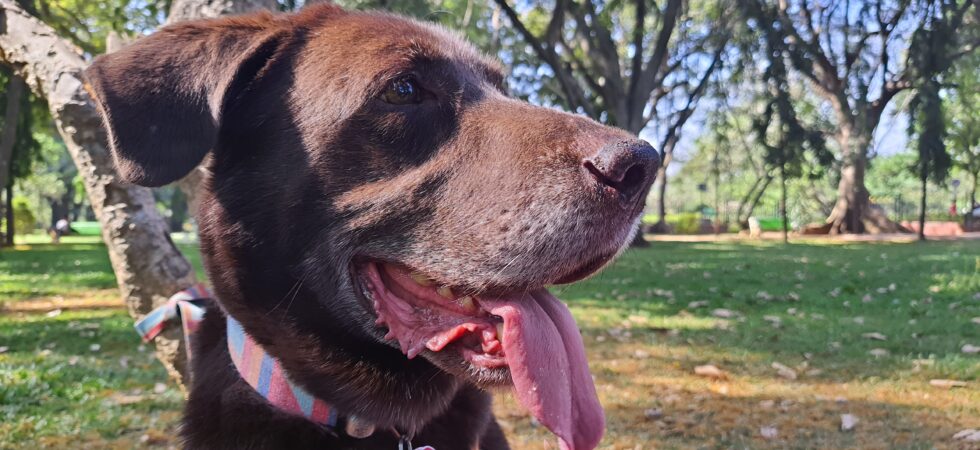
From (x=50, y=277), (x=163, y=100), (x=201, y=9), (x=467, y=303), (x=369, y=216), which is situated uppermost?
(x=201, y=9)

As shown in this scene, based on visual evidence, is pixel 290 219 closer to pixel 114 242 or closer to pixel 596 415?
pixel 596 415

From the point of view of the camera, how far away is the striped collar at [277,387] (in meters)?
2.21

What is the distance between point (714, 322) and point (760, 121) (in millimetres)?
16718

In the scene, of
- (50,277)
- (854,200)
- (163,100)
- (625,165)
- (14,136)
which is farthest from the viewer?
(854,200)

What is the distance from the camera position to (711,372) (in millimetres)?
5262

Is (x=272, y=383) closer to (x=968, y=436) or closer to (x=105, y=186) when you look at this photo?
(x=105, y=186)

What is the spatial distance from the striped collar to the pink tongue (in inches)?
25.2

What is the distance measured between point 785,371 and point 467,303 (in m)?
3.98

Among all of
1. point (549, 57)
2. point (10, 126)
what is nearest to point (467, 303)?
point (10, 126)

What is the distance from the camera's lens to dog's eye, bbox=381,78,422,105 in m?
2.17

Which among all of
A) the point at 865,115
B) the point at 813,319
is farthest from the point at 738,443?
the point at 865,115

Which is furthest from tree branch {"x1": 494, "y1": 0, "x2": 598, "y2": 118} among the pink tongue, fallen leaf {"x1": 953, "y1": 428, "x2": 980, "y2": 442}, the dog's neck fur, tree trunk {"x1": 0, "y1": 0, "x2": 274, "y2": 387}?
the pink tongue

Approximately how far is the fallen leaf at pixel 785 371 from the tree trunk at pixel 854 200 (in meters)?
25.2

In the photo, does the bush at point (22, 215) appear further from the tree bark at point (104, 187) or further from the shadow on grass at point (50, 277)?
the tree bark at point (104, 187)
